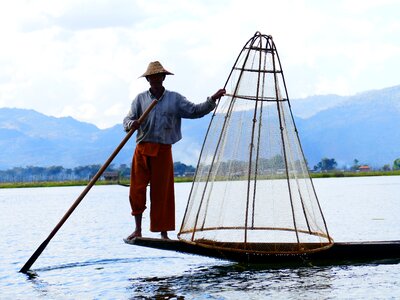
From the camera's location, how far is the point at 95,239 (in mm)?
16922

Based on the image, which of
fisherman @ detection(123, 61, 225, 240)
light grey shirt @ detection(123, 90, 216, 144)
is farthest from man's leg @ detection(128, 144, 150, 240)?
light grey shirt @ detection(123, 90, 216, 144)

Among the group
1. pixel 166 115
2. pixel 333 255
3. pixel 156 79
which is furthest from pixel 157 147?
pixel 333 255

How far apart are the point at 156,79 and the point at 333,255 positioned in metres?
2.95

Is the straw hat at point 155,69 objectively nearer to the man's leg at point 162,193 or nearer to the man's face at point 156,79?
the man's face at point 156,79

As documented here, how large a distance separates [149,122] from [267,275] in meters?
2.24

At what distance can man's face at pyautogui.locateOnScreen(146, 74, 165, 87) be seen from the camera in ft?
28.4

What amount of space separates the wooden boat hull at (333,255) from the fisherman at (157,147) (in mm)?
584

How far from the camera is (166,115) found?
8688mm

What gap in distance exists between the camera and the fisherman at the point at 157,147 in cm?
869

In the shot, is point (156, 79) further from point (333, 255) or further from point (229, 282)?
point (333, 255)

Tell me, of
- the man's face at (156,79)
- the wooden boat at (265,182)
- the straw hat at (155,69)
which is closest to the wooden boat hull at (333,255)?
the wooden boat at (265,182)

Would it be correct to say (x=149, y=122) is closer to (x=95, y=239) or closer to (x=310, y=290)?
(x=310, y=290)

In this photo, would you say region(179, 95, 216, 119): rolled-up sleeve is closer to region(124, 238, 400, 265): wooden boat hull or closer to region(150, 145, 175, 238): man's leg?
region(150, 145, 175, 238): man's leg

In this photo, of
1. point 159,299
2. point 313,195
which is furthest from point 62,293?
point 313,195
